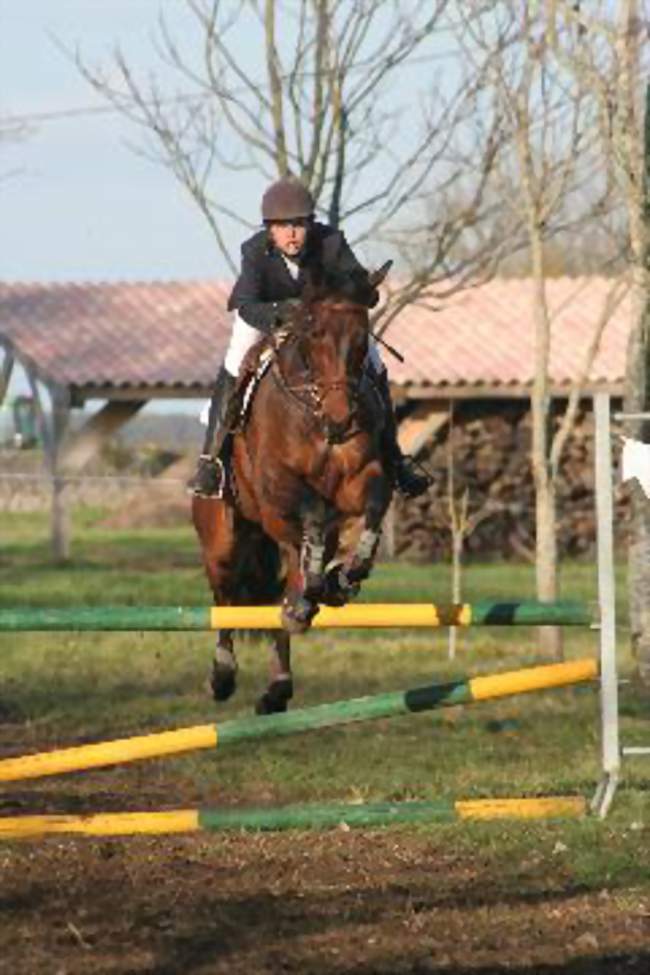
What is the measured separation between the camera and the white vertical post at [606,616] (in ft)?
38.0

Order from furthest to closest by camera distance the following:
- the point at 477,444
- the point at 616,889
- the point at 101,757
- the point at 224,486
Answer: the point at 477,444 → the point at 224,486 → the point at 101,757 → the point at 616,889

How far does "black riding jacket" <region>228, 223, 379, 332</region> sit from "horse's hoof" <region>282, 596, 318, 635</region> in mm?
1309

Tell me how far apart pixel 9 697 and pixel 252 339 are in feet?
23.7

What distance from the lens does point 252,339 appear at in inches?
492

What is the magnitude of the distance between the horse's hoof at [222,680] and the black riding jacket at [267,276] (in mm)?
1850

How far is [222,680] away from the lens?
12.9 metres

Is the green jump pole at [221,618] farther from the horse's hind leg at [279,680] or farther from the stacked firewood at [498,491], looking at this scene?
Answer: the stacked firewood at [498,491]

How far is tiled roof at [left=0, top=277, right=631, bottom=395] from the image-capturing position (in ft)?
133

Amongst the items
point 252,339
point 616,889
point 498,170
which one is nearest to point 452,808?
point 616,889

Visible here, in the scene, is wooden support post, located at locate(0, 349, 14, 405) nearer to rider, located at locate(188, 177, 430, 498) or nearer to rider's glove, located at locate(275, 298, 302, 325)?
rider, located at locate(188, 177, 430, 498)

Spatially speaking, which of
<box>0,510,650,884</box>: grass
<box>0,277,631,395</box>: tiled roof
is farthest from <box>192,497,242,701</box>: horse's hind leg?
<box>0,277,631,395</box>: tiled roof

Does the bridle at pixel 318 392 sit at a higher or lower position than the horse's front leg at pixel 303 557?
higher

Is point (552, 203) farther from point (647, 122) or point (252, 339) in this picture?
point (252, 339)

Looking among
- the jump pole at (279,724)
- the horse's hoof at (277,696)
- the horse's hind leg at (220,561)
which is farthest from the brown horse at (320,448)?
the horse's hoof at (277,696)
